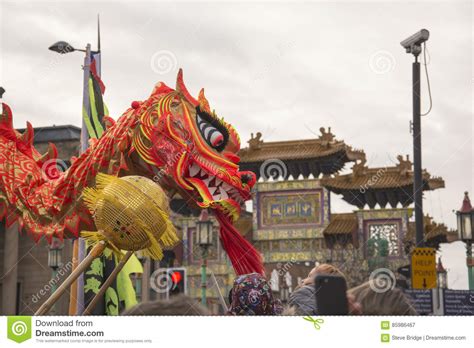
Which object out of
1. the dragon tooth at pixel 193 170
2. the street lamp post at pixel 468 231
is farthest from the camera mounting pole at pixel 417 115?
the dragon tooth at pixel 193 170

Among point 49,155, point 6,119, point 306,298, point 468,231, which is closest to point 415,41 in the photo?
point 468,231

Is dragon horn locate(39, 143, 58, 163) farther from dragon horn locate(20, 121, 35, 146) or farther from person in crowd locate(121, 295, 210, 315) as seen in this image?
person in crowd locate(121, 295, 210, 315)

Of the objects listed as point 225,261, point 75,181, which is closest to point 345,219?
point 225,261

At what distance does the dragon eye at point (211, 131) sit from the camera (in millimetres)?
7191

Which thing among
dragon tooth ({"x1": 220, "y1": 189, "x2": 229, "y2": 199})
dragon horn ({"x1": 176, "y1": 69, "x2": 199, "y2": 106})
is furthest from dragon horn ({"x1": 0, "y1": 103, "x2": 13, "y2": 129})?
dragon tooth ({"x1": 220, "y1": 189, "x2": 229, "y2": 199})

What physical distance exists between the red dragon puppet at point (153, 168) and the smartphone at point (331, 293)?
12.7 feet

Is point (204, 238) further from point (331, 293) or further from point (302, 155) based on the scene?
point (302, 155)

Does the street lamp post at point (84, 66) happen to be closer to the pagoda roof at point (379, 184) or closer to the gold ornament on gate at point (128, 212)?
the gold ornament on gate at point (128, 212)

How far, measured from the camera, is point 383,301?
2.99 m

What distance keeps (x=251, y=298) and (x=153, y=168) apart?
278cm

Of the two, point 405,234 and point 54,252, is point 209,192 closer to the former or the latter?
point 54,252

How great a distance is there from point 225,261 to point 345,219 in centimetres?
544

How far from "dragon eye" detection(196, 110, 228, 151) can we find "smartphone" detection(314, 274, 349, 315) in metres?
4.36
